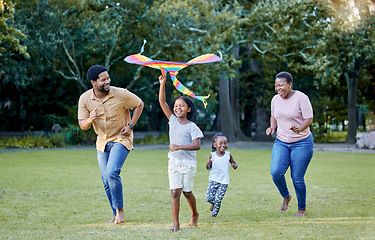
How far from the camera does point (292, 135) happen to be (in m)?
7.32

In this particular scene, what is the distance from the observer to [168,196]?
9.59 metres

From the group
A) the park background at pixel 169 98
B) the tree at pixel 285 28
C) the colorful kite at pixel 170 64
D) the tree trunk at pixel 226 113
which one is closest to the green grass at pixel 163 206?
the park background at pixel 169 98

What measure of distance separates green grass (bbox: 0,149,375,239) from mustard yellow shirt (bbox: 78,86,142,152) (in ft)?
3.71

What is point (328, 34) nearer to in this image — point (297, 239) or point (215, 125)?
point (215, 125)

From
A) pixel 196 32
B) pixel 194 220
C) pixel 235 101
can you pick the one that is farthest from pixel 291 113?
pixel 235 101

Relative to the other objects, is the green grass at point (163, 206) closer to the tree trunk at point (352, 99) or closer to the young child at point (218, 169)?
the young child at point (218, 169)

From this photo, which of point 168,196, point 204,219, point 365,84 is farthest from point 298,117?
point 365,84

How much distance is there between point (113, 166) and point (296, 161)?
2621 mm

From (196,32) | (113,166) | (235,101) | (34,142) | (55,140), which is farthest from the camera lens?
(235,101)

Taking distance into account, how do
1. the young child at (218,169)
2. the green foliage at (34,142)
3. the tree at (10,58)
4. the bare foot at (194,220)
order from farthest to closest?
1. the green foliage at (34,142)
2. the tree at (10,58)
3. the young child at (218,169)
4. the bare foot at (194,220)

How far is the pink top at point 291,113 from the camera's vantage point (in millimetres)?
7187

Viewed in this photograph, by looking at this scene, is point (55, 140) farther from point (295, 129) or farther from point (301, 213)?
point (295, 129)

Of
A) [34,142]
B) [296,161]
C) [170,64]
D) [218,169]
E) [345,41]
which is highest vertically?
[345,41]

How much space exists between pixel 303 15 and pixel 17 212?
70.6 ft
